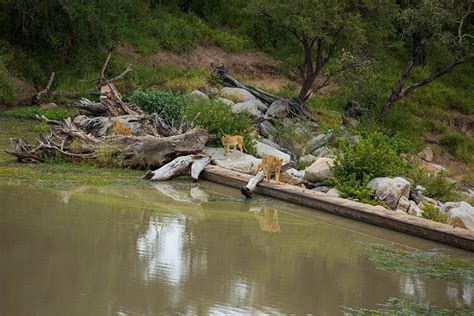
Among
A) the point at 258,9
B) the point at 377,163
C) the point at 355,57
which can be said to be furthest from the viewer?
the point at 258,9

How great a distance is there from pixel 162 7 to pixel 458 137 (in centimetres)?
1414

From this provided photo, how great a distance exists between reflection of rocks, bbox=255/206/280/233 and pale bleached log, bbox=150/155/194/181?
2514mm

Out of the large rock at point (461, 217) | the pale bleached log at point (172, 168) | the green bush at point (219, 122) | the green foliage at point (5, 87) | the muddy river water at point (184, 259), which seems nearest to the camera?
the muddy river water at point (184, 259)

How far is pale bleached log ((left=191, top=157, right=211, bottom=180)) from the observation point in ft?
49.4

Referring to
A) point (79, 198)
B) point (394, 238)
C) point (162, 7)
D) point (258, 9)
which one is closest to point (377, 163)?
point (394, 238)

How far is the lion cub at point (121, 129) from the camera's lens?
1641 centimetres

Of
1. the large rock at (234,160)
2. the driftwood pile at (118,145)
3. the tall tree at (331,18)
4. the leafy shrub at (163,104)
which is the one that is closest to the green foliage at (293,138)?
the leafy shrub at (163,104)

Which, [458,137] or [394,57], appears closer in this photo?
[458,137]

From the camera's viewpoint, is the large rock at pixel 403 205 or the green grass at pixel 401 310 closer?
the green grass at pixel 401 310

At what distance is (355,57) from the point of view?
77.5ft

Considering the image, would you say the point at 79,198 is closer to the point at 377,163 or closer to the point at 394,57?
the point at 377,163

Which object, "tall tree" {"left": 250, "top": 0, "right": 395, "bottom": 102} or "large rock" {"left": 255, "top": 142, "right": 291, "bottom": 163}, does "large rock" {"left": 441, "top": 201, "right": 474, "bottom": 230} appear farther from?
"tall tree" {"left": 250, "top": 0, "right": 395, "bottom": 102}

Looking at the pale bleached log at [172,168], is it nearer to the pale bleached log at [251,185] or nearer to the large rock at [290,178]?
the pale bleached log at [251,185]

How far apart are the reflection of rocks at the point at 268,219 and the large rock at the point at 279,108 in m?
10.4
